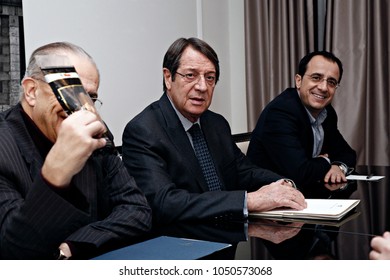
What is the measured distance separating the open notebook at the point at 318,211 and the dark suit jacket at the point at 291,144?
715 mm

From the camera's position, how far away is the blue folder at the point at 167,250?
3.61ft

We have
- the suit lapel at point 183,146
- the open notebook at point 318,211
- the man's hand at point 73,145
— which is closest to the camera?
the man's hand at point 73,145

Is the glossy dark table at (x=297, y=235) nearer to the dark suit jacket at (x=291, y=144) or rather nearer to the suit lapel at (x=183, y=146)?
the suit lapel at (x=183, y=146)

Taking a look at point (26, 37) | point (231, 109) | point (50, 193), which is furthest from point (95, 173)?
point (231, 109)

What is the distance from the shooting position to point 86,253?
3.86 feet

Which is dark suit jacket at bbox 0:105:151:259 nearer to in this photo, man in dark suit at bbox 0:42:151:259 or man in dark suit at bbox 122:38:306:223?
man in dark suit at bbox 0:42:151:259

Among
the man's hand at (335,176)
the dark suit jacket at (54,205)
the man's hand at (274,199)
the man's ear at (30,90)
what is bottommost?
the man's hand at (335,176)

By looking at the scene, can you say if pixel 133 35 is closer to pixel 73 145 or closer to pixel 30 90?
pixel 30 90

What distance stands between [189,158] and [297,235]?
669 millimetres

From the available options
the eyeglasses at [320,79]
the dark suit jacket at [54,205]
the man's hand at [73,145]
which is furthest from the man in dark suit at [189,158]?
the eyeglasses at [320,79]

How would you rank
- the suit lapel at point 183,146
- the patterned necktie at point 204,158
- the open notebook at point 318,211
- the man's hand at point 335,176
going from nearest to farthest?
the open notebook at point 318,211, the suit lapel at point 183,146, the patterned necktie at point 204,158, the man's hand at point 335,176

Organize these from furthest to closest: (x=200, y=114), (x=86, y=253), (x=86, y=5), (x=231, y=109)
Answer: (x=231, y=109), (x=86, y=5), (x=200, y=114), (x=86, y=253)
